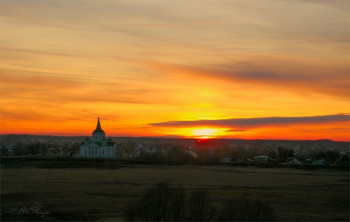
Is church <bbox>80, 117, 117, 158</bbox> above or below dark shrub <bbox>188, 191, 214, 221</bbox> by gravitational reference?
above

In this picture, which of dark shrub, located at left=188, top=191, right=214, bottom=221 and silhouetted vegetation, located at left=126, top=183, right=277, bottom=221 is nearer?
silhouetted vegetation, located at left=126, top=183, right=277, bottom=221

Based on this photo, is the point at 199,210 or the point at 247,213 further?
the point at 199,210

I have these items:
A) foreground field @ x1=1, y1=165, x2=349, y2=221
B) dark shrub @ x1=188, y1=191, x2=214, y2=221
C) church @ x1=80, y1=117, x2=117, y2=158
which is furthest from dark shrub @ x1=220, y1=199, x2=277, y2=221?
church @ x1=80, y1=117, x2=117, y2=158

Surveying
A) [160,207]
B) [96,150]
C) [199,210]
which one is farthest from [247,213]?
[96,150]

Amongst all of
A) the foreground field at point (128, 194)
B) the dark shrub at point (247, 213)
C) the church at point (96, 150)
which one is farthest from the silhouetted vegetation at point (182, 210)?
the church at point (96, 150)

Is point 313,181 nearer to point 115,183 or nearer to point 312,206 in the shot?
point 312,206

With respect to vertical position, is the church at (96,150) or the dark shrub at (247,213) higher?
the church at (96,150)

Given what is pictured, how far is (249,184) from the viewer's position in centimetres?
8069

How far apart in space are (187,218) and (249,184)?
130ft

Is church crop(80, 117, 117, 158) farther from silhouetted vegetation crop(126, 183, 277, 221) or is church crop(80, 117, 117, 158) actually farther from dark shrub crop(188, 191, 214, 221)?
dark shrub crop(188, 191, 214, 221)

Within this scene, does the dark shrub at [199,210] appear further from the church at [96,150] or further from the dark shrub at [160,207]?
the church at [96,150]

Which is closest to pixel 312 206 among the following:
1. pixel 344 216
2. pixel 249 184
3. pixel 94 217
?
pixel 344 216

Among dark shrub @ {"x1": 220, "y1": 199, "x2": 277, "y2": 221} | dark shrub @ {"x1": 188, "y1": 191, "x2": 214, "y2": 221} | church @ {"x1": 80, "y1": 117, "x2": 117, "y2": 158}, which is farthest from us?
church @ {"x1": 80, "y1": 117, "x2": 117, "y2": 158}

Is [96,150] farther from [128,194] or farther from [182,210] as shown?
[182,210]
